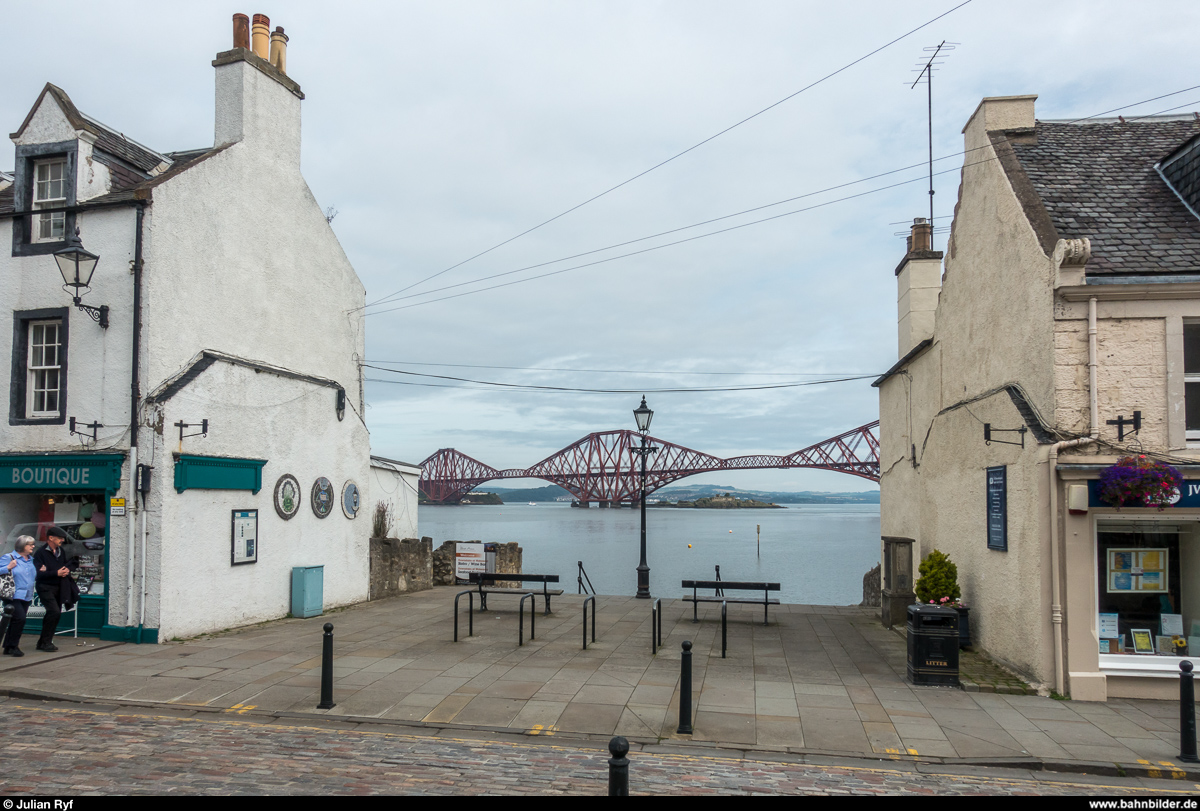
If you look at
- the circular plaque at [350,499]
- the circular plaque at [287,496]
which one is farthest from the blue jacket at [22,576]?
the circular plaque at [350,499]

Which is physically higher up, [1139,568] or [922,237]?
[922,237]

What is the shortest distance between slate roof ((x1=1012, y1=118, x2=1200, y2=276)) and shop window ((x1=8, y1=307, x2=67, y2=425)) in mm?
16151

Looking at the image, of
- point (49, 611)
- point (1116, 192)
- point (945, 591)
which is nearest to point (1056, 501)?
point (945, 591)

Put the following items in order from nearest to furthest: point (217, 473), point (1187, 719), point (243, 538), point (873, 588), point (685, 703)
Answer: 1. point (1187, 719)
2. point (685, 703)
3. point (217, 473)
4. point (243, 538)
5. point (873, 588)

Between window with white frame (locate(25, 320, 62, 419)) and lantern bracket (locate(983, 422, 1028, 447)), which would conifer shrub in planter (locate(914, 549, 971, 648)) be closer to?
lantern bracket (locate(983, 422, 1028, 447))

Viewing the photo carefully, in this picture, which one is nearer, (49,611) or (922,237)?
(49,611)

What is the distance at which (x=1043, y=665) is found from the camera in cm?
1023

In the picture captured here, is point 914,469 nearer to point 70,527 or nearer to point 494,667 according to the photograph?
point 494,667

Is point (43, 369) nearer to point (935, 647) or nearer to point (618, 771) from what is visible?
point (618, 771)

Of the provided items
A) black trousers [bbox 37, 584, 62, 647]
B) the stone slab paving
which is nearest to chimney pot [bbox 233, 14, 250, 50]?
black trousers [bbox 37, 584, 62, 647]

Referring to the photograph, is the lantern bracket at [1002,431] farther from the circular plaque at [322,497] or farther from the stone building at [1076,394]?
the circular plaque at [322,497]

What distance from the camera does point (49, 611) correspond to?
12211mm

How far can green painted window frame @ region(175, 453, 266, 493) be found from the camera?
1338cm

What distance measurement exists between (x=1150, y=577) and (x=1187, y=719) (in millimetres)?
3435
